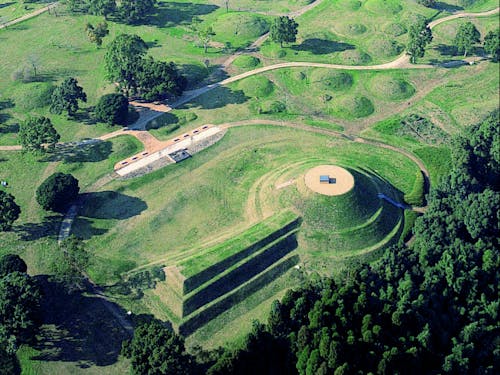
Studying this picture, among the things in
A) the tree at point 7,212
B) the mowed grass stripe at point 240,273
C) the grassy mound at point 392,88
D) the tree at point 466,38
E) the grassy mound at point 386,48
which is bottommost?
the mowed grass stripe at point 240,273

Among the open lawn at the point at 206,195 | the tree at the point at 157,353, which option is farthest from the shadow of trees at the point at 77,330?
the tree at the point at 157,353

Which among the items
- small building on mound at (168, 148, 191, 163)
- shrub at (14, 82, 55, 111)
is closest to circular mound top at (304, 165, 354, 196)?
small building on mound at (168, 148, 191, 163)

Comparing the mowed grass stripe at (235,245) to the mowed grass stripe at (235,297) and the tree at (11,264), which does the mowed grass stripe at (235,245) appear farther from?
the tree at (11,264)

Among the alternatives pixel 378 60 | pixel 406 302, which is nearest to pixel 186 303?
pixel 406 302

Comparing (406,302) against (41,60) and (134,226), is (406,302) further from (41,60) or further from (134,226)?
(41,60)

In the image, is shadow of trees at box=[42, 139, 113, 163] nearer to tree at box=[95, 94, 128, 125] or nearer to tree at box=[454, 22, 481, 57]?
tree at box=[95, 94, 128, 125]
